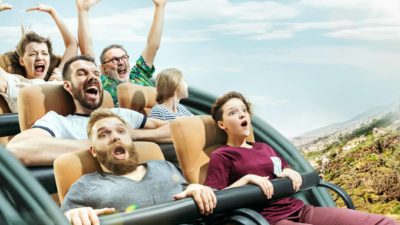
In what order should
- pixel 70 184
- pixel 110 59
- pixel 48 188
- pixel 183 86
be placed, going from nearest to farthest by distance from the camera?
pixel 70 184, pixel 48 188, pixel 183 86, pixel 110 59

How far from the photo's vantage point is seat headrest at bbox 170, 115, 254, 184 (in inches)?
91.4

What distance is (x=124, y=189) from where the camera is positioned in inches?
75.2

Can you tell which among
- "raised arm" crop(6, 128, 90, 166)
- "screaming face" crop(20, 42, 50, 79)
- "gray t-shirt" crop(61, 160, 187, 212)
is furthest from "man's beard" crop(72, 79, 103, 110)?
"screaming face" crop(20, 42, 50, 79)

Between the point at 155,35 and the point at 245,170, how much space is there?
125cm

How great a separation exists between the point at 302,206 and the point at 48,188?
871mm

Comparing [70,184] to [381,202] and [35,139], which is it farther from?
[381,202]

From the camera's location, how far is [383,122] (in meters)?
6.56

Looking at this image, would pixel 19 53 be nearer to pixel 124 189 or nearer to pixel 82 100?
pixel 82 100

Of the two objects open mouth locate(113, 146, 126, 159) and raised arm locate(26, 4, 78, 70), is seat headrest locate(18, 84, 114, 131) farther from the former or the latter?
raised arm locate(26, 4, 78, 70)

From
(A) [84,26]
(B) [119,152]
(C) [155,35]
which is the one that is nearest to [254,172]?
(B) [119,152]

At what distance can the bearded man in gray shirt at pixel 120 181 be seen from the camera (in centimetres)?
184

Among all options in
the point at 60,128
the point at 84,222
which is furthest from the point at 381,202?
the point at 84,222

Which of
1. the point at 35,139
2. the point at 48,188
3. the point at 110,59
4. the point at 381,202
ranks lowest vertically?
the point at 381,202

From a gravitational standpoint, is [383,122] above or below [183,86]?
below
